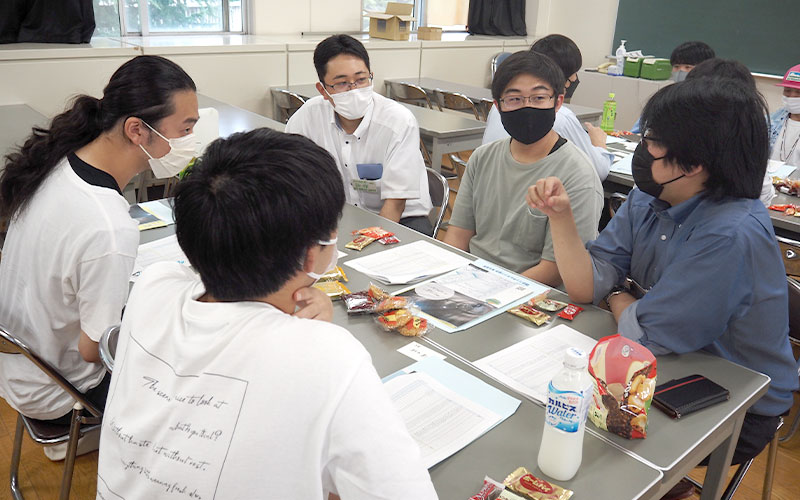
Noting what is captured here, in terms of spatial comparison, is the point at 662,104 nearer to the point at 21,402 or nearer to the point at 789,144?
the point at 21,402

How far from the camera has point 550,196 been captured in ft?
5.21

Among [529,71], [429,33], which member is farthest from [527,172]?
[429,33]

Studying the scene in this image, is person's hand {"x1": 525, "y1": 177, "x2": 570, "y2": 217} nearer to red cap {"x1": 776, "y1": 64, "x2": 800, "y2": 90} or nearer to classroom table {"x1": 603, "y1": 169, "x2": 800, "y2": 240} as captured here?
classroom table {"x1": 603, "y1": 169, "x2": 800, "y2": 240}

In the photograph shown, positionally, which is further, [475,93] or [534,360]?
[475,93]

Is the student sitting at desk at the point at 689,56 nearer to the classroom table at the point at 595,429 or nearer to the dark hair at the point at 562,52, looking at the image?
the dark hair at the point at 562,52

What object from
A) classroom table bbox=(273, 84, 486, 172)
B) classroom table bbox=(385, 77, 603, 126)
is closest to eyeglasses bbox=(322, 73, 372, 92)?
classroom table bbox=(273, 84, 486, 172)

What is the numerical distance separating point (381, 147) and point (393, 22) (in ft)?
10.8

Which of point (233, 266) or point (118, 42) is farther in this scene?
point (118, 42)

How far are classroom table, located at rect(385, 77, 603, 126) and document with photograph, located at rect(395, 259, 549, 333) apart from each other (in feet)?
9.99

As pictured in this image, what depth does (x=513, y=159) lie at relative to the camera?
212 cm

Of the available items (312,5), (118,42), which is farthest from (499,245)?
(312,5)

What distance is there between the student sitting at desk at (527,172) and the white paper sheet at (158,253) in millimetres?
1048

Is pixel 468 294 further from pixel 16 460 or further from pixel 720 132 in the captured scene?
pixel 16 460

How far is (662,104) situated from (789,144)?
2.68 meters
